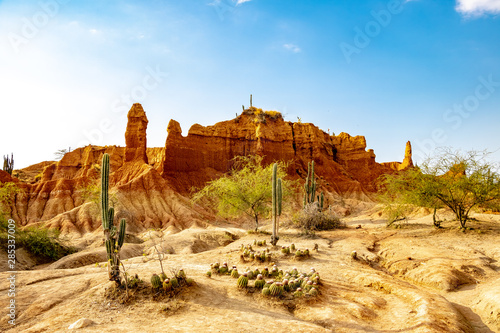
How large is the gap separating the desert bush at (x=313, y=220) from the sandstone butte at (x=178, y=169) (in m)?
18.8

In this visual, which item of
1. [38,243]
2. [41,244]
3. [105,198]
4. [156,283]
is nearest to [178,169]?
[41,244]

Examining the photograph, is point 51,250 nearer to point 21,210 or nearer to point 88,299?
point 88,299

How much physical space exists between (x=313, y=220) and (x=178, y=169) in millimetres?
35175

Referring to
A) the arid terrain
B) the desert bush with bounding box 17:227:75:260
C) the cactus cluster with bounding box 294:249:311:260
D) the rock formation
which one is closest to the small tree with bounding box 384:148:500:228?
the arid terrain

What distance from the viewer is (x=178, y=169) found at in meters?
53.4

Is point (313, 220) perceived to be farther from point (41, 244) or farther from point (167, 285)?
point (41, 244)

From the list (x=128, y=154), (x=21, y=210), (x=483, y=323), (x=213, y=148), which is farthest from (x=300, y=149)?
(x=483, y=323)

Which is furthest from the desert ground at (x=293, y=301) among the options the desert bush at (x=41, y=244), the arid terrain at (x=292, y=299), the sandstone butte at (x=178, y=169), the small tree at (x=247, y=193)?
the sandstone butte at (x=178, y=169)

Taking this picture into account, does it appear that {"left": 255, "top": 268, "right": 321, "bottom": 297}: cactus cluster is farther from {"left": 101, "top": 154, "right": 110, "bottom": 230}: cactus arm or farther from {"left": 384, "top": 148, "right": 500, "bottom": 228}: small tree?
{"left": 384, "top": 148, "right": 500, "bottom": 228}: small tree

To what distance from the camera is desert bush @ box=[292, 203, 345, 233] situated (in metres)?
22.5

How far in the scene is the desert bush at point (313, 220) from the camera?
22500 millimetres

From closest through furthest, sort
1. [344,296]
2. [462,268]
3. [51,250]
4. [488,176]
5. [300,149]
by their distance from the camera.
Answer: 1. [344,296]
2. [462,268]
3. [488,176]
4. [51,250]
5. [300,149]

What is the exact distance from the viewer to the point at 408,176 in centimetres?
2175

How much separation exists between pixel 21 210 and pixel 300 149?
4734 cm
